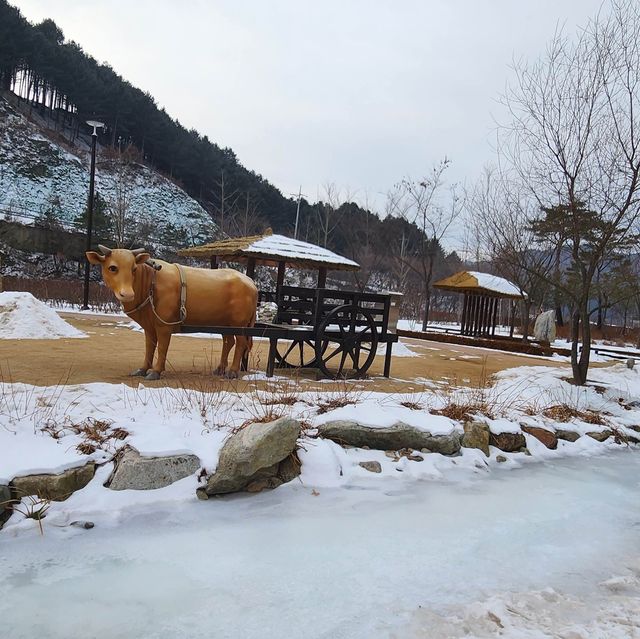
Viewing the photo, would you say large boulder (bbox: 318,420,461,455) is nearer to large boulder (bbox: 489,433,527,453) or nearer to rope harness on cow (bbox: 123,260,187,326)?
large boulder (bbox: 489,433,527,453)

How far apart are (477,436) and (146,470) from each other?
8.94ft

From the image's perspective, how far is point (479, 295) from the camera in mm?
19766

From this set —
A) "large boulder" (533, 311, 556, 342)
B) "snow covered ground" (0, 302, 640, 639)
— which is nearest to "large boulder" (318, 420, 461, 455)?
"snow covered ground" (0, 302, 640, 639)

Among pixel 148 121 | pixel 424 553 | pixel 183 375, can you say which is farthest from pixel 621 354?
pixel 148 121

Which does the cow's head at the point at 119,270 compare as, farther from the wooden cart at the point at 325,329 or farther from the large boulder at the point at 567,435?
the large boulder at the point at 567,435

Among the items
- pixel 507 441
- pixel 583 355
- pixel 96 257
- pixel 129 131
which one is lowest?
pixel 507 441

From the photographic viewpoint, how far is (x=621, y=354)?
16.0m

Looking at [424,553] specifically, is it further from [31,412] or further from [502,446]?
[31,412]

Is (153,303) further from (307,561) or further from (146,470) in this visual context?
(307,561)

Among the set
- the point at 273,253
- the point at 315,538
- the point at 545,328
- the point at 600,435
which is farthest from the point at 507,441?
the point at 545,328

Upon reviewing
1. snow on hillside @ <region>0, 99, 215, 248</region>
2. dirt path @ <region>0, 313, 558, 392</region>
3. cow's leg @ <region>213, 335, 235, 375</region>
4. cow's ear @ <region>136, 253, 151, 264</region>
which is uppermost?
snow on hillside @ <region>0, 99, 215, 248</region>

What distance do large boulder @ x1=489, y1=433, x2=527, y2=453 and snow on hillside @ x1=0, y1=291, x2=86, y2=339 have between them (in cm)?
678

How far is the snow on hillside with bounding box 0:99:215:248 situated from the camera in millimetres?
33281

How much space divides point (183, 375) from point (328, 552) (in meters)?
3.53
